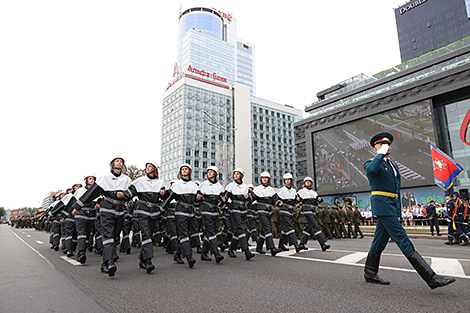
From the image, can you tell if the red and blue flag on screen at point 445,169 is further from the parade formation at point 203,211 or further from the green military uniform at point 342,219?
the parade formation at point 203,211

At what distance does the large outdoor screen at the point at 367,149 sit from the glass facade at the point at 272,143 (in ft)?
107

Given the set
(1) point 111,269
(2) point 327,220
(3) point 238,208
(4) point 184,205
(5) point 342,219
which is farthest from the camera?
(5) point 342,219

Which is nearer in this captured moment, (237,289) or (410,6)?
(237,289)

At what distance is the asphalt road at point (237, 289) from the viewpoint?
3711 millimetres

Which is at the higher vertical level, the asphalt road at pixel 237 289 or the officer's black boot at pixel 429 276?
the officer's black boot at pixel 429 276

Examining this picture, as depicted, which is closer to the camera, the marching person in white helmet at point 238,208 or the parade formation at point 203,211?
the parade formation at point 203,211

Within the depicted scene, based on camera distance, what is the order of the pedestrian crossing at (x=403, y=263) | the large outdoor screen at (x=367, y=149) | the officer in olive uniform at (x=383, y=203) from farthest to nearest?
1. the large outdoor screen at (x=367, y=149)
2. the pedestrian crossing at (x=403, y=263)
3. the officer in olive uniform at (x=383, y=203)

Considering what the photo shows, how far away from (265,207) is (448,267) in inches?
164

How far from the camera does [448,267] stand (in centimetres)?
589

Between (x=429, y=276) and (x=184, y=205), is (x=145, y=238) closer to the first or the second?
(x=184, y=205)

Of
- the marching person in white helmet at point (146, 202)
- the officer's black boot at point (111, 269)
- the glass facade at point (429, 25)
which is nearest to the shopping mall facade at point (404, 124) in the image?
the marching person in white helmet at point (146, 202)

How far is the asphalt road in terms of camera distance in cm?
371

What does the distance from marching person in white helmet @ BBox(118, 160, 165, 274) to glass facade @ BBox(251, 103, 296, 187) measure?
76.2 meters

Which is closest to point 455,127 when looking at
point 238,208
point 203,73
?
point 238,208
